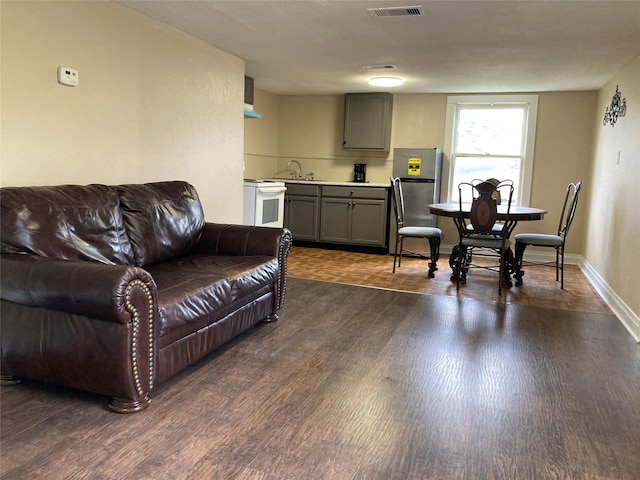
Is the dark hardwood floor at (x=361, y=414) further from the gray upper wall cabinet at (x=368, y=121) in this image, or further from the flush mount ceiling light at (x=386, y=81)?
the gray upper wall cabinet at (x=368, y=121)

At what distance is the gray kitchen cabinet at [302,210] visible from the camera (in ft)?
21.7

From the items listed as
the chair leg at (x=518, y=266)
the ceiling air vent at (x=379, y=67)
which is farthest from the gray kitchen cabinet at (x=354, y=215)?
the chair leg at (x=518, y=266)

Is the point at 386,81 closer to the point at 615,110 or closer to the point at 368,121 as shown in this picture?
the point at 368,121

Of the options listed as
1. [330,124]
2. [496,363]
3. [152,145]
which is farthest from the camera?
[330,124]

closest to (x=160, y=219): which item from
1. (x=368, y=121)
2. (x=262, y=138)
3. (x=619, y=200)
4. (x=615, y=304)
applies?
(x=615, y=304)

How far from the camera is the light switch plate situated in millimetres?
2949

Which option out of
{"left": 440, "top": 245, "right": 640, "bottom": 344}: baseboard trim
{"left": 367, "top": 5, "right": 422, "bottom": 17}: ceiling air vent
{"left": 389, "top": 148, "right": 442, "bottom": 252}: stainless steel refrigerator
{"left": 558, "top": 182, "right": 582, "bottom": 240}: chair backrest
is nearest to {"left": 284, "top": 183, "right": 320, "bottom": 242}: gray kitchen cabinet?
{"left": 389, "top": 148, "right": 442, "bottom": 252}: stainless steel refrigerator

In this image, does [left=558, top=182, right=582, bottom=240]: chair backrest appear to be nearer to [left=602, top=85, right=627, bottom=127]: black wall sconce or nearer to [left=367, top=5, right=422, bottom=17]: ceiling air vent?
[left=602, top=85, right=627, bottom=127]: black wall sconce

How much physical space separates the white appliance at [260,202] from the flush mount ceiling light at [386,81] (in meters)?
1.57

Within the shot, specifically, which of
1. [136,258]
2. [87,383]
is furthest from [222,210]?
[87,383]

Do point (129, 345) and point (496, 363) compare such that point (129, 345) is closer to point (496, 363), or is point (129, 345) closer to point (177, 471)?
point (177, 471)

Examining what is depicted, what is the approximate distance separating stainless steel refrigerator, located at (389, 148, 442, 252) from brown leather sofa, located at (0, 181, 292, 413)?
3449 mm

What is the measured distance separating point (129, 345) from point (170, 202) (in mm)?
1458

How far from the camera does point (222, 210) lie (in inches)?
188
